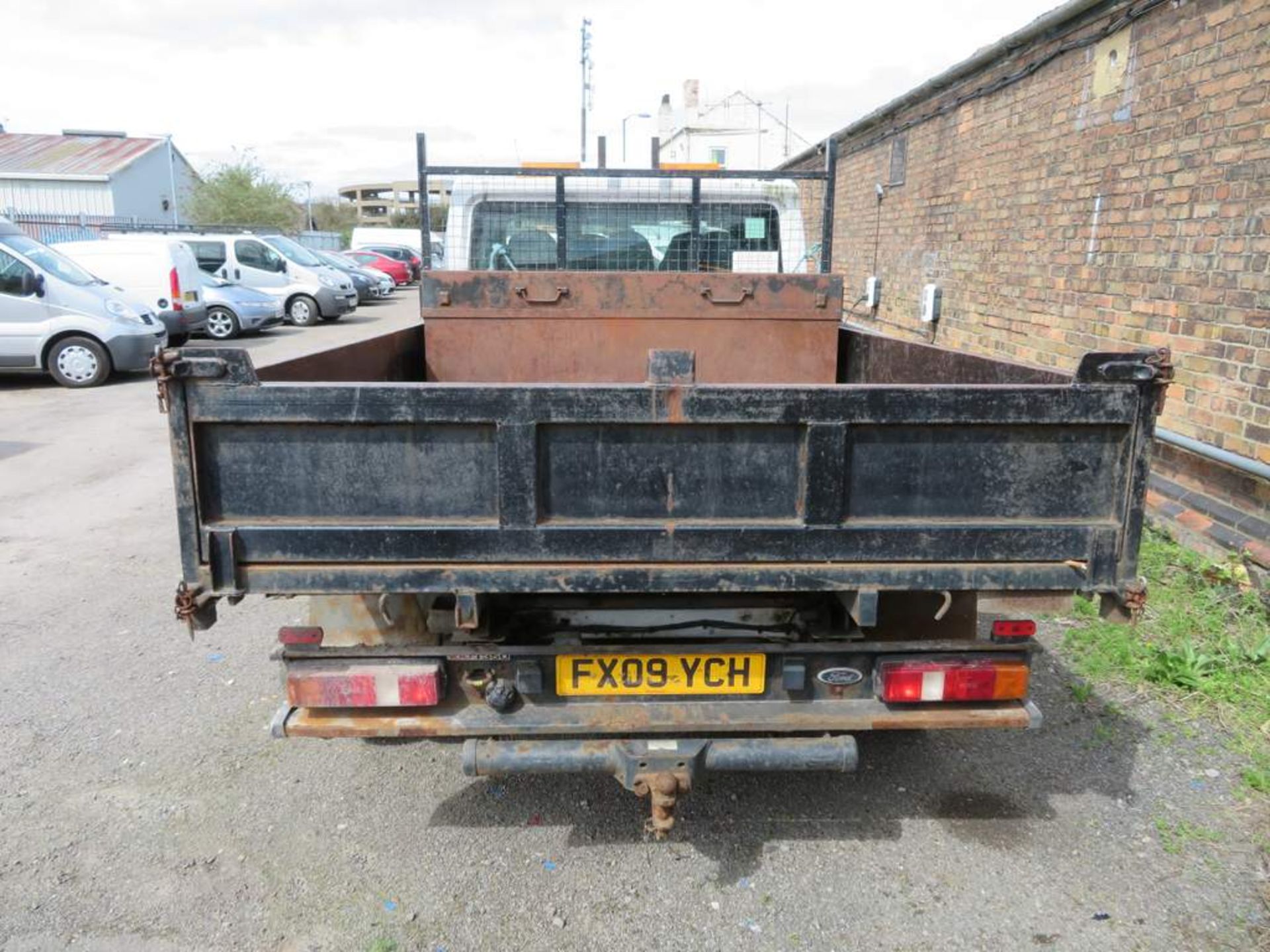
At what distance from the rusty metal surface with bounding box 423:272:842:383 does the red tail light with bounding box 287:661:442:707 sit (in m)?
2.30

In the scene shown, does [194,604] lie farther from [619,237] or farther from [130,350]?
[130,350]

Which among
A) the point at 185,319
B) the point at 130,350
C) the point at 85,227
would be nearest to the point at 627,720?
the point at 130,350

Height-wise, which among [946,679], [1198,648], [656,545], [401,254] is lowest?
[1198,648]

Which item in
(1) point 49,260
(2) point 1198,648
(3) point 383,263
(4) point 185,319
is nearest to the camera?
(2) point 1198,648

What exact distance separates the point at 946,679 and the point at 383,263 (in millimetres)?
33375

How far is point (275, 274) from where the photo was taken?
64.2 feet

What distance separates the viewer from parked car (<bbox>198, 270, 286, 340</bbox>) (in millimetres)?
17000

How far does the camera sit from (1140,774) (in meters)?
3.48

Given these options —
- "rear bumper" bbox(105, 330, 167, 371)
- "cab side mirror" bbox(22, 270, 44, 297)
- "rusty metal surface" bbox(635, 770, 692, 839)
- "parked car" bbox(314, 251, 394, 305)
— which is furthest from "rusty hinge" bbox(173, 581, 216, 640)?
"parked car" bbox(314, 251, 394, 305)

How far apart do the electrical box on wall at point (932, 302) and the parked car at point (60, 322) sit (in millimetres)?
9609

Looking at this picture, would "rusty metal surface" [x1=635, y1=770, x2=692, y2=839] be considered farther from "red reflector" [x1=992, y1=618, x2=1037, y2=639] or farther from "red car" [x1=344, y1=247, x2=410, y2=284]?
"red car" [x1=344, y1=247, x2=410, y2=284]

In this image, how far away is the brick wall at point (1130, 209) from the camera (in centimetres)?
479

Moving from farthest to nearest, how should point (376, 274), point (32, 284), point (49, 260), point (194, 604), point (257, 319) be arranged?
point (376, 274) < point (257, 319) < point (49, 260) < point (32, 284) < point (194, 604)

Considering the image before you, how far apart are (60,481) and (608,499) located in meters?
6.90
